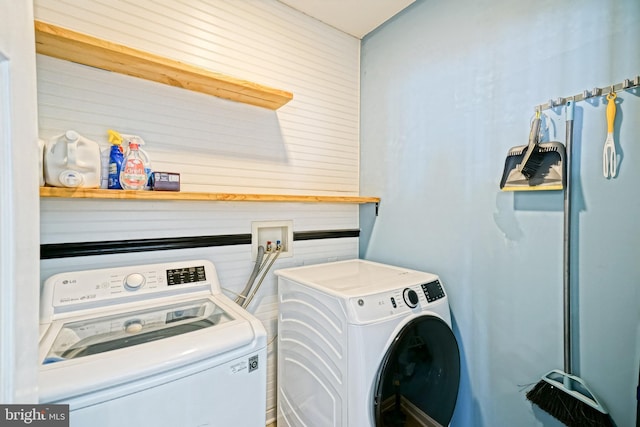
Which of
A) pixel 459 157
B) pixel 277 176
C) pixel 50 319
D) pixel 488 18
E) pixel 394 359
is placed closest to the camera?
pixel 50 319

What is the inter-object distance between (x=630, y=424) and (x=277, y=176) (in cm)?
198

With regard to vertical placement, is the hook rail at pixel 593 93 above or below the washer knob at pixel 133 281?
above

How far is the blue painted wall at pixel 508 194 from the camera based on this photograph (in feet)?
3.49

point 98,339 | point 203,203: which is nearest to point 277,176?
point 203,203

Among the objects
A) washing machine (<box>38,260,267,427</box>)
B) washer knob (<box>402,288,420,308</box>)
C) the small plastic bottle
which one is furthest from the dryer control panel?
the small plastic bottle

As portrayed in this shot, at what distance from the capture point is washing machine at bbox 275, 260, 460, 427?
3.83ft

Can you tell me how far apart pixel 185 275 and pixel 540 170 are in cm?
176

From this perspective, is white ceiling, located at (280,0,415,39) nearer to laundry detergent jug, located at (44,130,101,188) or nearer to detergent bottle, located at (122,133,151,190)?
detergent bottle, located at (122,133,151,190)

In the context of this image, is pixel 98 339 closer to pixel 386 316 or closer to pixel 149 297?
pixel 149 297

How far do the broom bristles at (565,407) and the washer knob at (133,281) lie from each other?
1819 millimetres

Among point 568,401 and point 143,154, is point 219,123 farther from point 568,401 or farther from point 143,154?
point 568,401

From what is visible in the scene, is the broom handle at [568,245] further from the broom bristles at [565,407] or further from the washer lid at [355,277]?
the washer lid at [355,277]

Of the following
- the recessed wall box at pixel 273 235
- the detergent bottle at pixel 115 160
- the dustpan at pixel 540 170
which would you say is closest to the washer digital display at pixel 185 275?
the recessed wall box at pixel 273 235

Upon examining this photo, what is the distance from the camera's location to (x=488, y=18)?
57.1 inches
